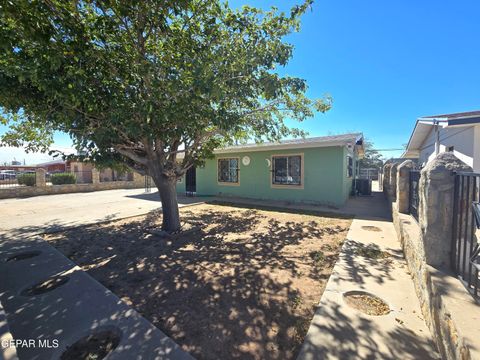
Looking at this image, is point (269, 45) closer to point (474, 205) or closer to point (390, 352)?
point (474, 205)

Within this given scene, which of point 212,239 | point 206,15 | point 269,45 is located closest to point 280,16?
point 269,45

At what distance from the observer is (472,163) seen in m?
7.10

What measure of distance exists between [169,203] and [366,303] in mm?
4993

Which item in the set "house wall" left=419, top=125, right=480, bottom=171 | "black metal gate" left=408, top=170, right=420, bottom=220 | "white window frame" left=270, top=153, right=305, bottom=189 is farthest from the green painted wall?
"house wall" left=419, top=125, right=480, bottom=171

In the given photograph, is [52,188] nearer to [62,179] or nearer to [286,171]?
[62,179]

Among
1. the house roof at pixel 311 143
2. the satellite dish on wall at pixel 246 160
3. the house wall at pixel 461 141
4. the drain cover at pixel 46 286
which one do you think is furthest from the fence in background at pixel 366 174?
the drain cover at pixel 46 286

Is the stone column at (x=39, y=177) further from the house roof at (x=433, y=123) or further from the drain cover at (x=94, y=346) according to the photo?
the house roof at (x=433, y=123)

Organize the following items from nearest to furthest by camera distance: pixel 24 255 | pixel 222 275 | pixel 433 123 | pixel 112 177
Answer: pixel 222 275 → pixel 24 255 → pixel 433 123 → pixel 112 177

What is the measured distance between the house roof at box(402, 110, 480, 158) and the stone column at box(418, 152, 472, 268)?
4325mm

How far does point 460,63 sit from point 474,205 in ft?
41.2

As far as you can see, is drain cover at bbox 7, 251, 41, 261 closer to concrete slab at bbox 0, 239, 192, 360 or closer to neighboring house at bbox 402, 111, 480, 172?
concrete slab at bbox 0, 239, 192, 360

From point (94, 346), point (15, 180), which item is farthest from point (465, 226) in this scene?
point (15, 180)

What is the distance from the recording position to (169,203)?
6.19 metres

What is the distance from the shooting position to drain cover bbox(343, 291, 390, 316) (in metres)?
2.72
